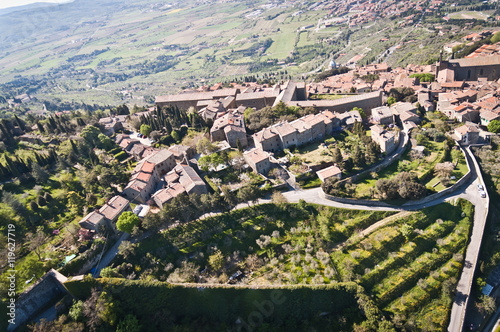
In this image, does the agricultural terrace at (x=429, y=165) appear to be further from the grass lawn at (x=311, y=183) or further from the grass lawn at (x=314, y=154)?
the grass lawn at (x=314, y=154)

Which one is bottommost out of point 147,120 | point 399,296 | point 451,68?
point 399,296

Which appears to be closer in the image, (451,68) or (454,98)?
(454,98)

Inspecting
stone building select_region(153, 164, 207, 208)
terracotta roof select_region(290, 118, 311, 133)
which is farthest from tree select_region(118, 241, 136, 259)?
terracotta roof select_region(290, 118, 311, 133)

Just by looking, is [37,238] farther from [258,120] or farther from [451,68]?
[451,68]

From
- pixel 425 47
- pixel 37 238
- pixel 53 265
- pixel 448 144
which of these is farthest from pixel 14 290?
pixel 425 47

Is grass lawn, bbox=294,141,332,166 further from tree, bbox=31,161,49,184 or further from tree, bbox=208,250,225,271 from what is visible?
tree, bbox=31,161,49,184
